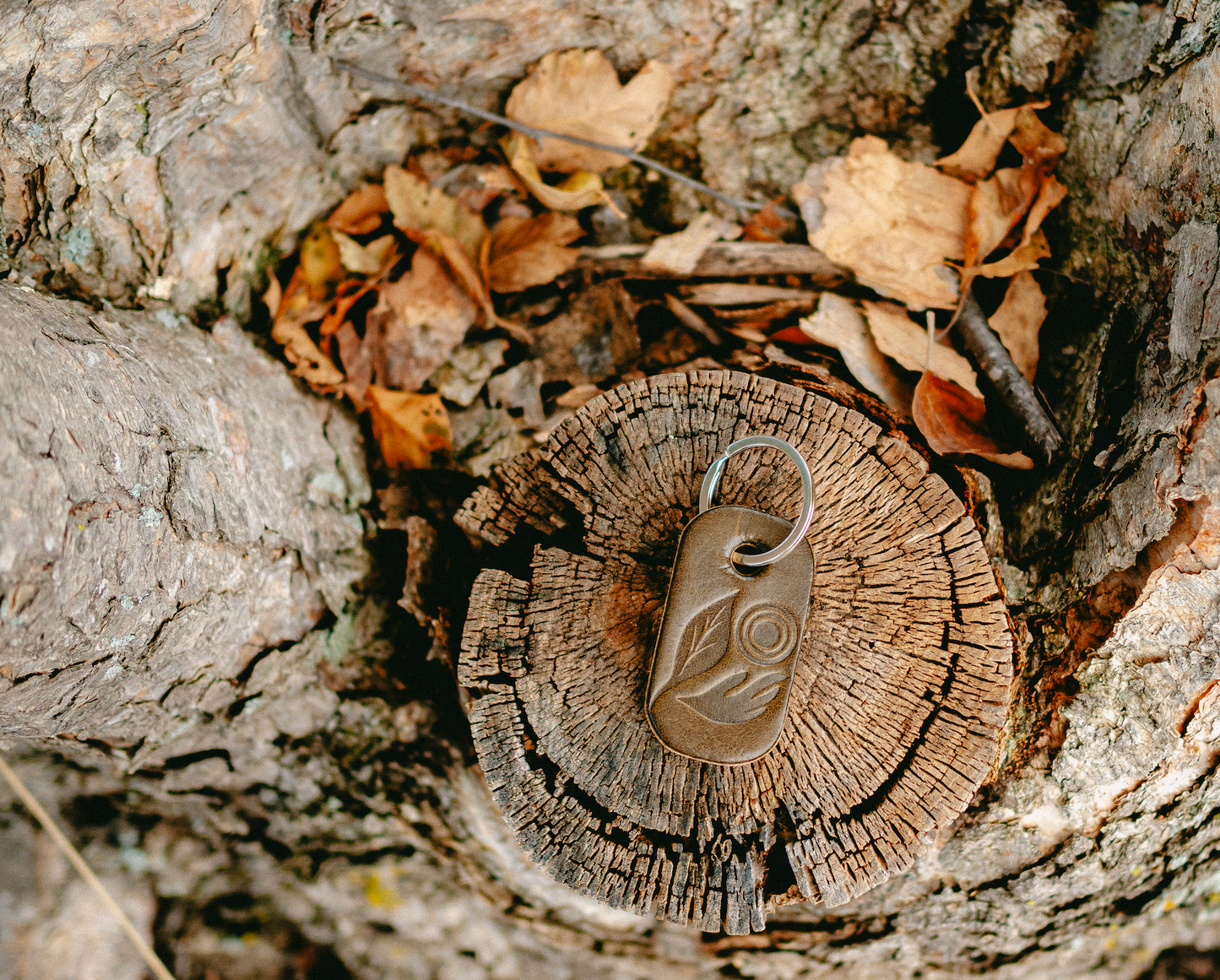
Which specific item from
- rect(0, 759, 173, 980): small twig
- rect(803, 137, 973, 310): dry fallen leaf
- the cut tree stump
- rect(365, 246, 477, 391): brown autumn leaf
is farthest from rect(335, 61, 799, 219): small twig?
rect(0, 759, 173, 980): small twig

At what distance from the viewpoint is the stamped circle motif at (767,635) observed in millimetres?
1277

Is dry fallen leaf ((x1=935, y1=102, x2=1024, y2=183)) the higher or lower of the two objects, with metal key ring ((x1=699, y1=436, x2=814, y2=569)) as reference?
higher

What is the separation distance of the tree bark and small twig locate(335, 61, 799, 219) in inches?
1.5

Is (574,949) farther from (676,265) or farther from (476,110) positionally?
(476,110)

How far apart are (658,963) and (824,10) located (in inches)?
94.5

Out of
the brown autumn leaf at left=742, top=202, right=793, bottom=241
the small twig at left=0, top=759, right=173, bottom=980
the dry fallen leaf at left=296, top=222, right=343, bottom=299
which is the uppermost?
the dry fallen leaf at left=296, top=222, right=343, bottom=299

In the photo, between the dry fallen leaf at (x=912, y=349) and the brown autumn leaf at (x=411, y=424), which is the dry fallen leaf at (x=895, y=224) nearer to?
the dry fallen leaf at (x=912, y=349)

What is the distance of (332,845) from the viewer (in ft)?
6.23

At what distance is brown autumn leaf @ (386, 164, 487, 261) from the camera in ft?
6.32

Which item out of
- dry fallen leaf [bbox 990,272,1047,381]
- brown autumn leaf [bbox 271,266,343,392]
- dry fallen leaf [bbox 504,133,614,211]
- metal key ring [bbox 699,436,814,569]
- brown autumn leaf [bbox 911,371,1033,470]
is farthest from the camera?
dry fallen leaf [bbox 504,133,614,211]

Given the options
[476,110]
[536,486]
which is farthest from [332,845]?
[476,110]

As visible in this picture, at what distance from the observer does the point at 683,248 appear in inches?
76.7

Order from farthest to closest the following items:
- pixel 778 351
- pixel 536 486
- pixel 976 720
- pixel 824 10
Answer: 1. pixel 824 10
2. pixel 778 351
3. pixel 536 486
4. pixel 976 720

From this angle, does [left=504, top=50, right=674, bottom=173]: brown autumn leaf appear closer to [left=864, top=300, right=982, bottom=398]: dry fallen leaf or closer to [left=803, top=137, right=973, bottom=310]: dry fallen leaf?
[left=803, top=137, right=973, bottom=310]: dry fallen leaf
